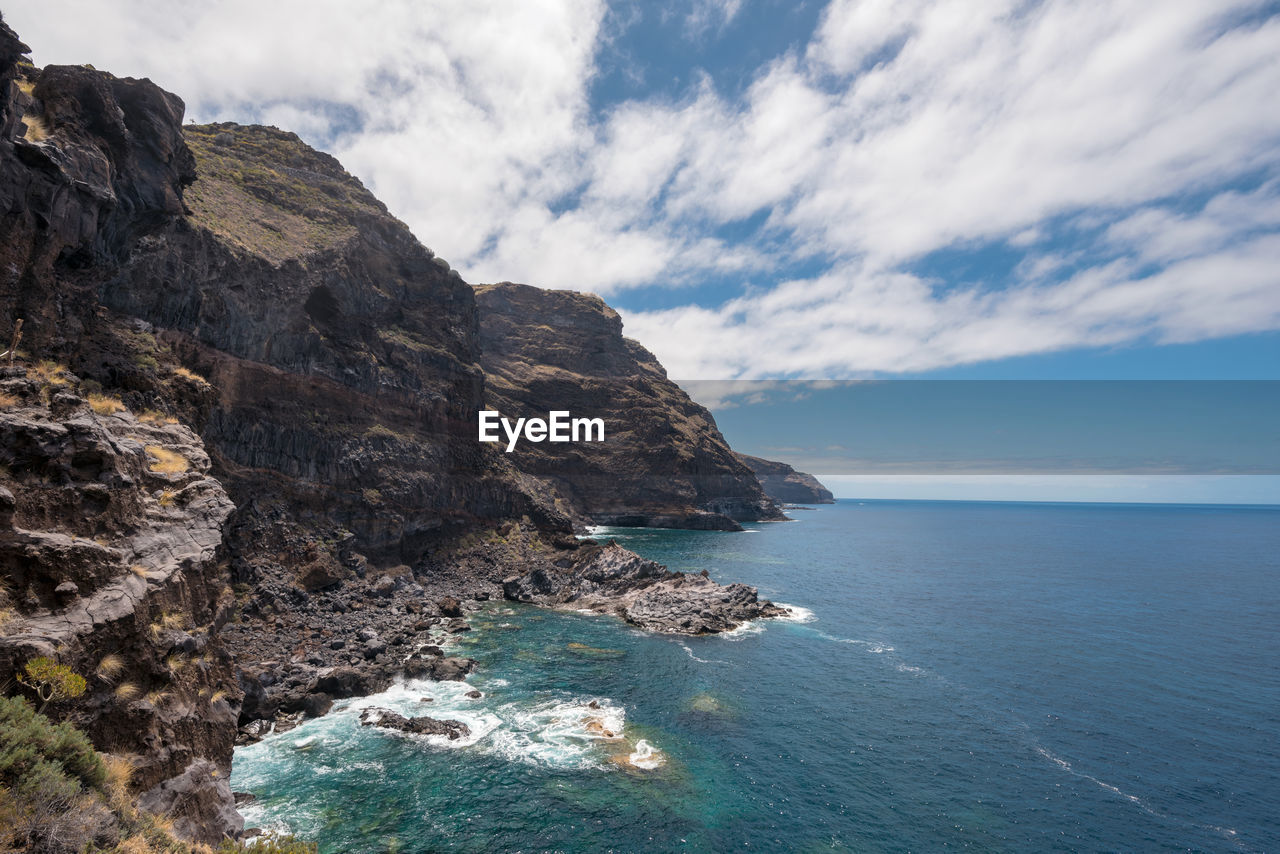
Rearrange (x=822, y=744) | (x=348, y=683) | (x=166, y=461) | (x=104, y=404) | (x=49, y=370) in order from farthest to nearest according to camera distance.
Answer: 1. (x=348, y=683)
2. (x=822, y=744)
3. (x=104, y=404)
4. (x=166, y=461)
5. (x=49, y=370)

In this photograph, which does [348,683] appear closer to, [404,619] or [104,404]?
[404,619]

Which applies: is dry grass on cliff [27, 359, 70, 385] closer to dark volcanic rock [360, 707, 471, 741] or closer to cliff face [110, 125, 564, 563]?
cliff face [110, 125, 564, 563]

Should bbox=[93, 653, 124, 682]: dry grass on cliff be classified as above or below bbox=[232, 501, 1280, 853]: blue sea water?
above

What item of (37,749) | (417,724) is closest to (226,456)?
(417,724)

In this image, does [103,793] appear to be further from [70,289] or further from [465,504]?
[465,504]

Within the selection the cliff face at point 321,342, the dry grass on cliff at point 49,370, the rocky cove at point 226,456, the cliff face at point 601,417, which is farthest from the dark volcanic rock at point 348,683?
the cliff face at point 601,417

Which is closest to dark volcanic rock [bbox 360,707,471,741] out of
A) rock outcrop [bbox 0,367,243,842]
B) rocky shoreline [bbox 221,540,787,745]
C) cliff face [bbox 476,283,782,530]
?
rocky shoreline [bbox 221,540,787,745]

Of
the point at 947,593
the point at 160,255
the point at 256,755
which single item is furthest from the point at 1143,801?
the point at 160,255

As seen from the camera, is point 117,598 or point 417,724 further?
point 417,724
